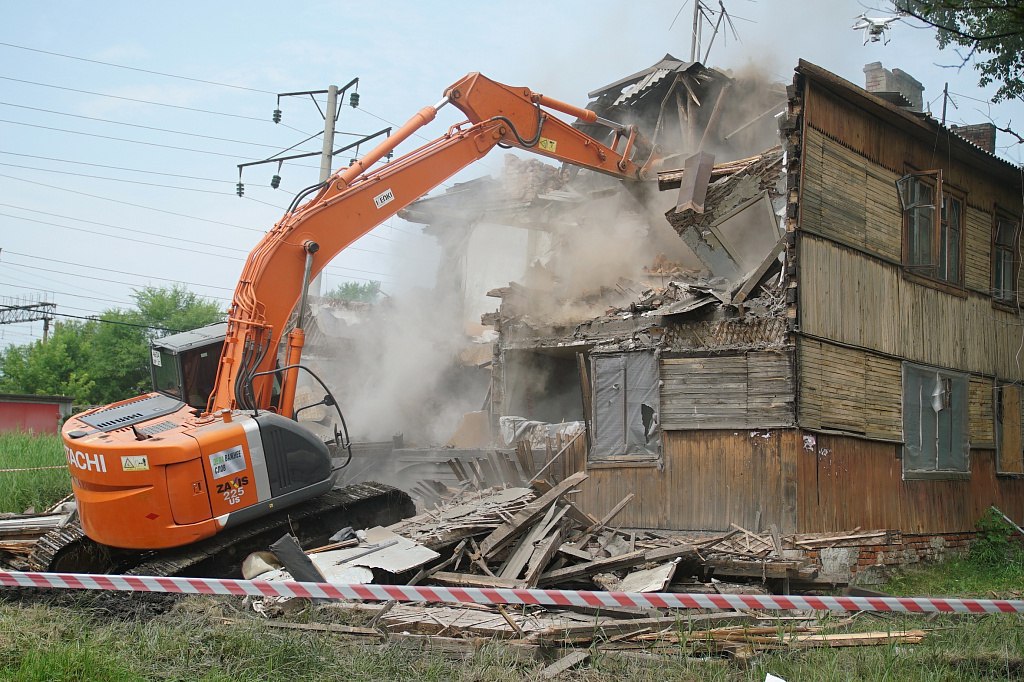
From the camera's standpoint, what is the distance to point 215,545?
8859 mm

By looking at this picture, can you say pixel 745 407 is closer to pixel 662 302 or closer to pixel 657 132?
pixel 662 302

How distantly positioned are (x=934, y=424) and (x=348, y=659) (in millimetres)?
12176

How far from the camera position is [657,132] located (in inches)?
754

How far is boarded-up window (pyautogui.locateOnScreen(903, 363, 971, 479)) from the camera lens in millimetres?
14484

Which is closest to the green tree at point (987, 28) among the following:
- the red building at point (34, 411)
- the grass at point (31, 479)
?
the grass at point (31, 479)

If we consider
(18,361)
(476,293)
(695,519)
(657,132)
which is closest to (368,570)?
(695,519)

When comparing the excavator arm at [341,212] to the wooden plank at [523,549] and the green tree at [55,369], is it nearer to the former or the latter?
the wooden plank at [523,549]

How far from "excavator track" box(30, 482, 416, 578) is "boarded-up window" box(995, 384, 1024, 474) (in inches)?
484

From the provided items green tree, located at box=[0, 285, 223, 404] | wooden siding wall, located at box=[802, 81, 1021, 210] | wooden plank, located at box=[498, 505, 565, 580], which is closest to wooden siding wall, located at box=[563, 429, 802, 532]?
wooden plank, located at box=[498, 505, 565, 580]

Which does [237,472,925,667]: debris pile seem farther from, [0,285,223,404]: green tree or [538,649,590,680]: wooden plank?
[0,285,223,404]: green tree

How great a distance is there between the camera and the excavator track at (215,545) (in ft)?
28.5

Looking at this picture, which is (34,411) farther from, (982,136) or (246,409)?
(982,136)

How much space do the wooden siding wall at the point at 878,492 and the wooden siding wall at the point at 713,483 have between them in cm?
27

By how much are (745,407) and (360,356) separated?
11.1 m
